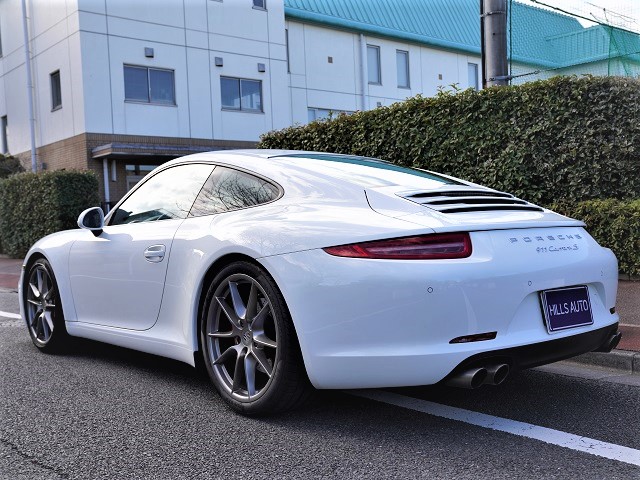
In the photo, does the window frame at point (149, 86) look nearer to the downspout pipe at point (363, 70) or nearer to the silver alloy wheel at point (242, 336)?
the downspout pipe at point (363, 70)

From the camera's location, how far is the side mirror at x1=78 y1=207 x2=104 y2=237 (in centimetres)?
461

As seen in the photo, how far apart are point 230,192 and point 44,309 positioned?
2184mm

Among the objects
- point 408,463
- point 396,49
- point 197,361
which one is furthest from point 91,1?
Result: point 408,463

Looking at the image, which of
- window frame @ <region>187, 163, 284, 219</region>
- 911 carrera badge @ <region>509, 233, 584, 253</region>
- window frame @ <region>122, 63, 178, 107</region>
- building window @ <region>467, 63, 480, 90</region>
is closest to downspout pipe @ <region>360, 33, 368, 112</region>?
building window @ <region>467, 63, 480, 90</region>

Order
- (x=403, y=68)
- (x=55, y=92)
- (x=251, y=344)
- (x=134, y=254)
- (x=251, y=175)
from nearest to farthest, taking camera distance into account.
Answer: (x=251, y=344), (x=251, y=175), (x=134, y=254), (x=55, y=92), (x=403, y=68)

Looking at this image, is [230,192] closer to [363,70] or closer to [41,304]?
[41,304]

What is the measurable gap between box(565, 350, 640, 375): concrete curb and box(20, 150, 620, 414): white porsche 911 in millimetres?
936

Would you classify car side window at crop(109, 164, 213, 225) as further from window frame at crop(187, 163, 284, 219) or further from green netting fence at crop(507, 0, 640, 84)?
green netting fence at crop(507, 0, 640, 84)

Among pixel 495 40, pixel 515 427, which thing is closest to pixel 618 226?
pixel 495 40

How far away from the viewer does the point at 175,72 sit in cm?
2069

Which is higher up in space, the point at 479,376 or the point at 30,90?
the point at 30,90

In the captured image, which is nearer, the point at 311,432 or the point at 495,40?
the point at 311,432

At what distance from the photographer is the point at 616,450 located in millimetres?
2971

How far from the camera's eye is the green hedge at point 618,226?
6867 mm
